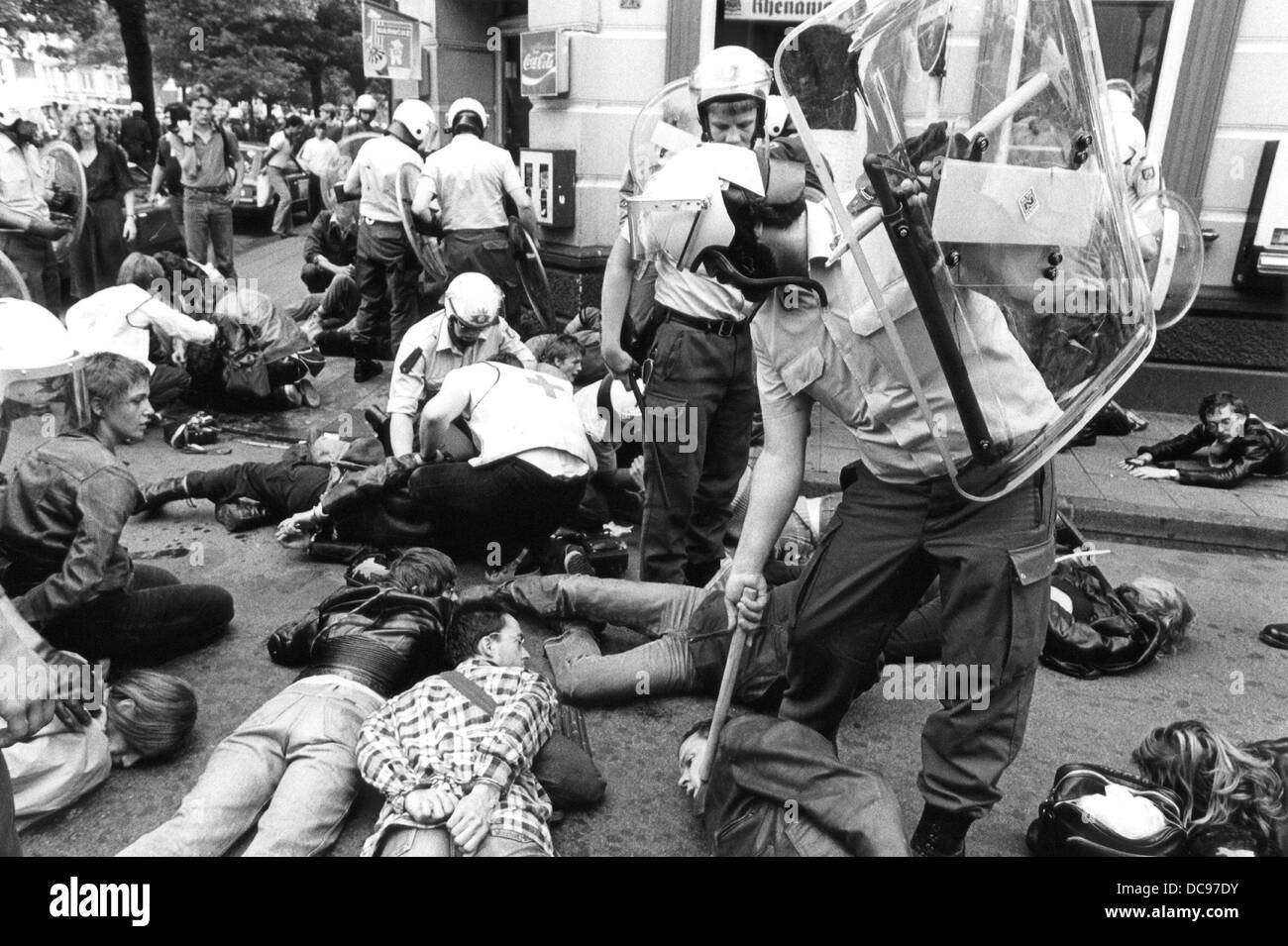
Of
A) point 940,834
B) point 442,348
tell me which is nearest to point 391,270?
point 442,348

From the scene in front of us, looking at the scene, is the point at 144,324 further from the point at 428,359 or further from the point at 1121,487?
the point at 1121,487

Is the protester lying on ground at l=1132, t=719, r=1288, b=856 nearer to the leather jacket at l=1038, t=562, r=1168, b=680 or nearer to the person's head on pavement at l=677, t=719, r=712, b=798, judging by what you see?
the leather jacket at l=1038, t=562, r=1168, b=680

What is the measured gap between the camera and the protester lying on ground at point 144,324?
4.99m

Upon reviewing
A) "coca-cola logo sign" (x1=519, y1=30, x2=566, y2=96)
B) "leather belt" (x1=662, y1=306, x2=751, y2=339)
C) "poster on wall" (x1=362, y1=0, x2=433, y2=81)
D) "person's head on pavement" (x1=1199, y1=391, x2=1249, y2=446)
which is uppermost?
"poster on wall" (x1=362, y1=0, x2=433, y2=81)

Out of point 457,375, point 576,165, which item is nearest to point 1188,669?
point 457,375

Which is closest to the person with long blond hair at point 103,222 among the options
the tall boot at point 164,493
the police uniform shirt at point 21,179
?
the police uniform shirt at point 21,179

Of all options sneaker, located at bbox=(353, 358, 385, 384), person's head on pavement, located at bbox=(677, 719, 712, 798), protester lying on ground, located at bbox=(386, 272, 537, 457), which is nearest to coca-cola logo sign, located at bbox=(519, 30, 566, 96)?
sneaker, located at bbox=(353, 358, 385, 384)

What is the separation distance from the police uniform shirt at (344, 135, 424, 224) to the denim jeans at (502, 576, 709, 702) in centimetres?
428

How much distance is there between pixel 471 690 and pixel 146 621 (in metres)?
1.33

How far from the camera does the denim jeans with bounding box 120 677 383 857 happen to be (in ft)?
8.22

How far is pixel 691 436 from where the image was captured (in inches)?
149

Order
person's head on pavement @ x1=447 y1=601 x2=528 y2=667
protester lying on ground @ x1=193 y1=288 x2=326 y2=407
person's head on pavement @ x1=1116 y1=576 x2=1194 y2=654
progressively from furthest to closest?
protester lying on ground @ x1=193 y1=288 x2=326 y2=407, person's head on pavement @ x1=1116 y1=576 x2=1194 y2=654, person's head on pavement @ x1=447 y1=601 x2=528 y2=667

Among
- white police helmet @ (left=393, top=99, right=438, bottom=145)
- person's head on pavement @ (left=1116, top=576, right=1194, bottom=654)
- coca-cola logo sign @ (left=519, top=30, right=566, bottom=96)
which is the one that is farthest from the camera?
white police helmet @ (left=393, top=99, right=438, bottom=145)
